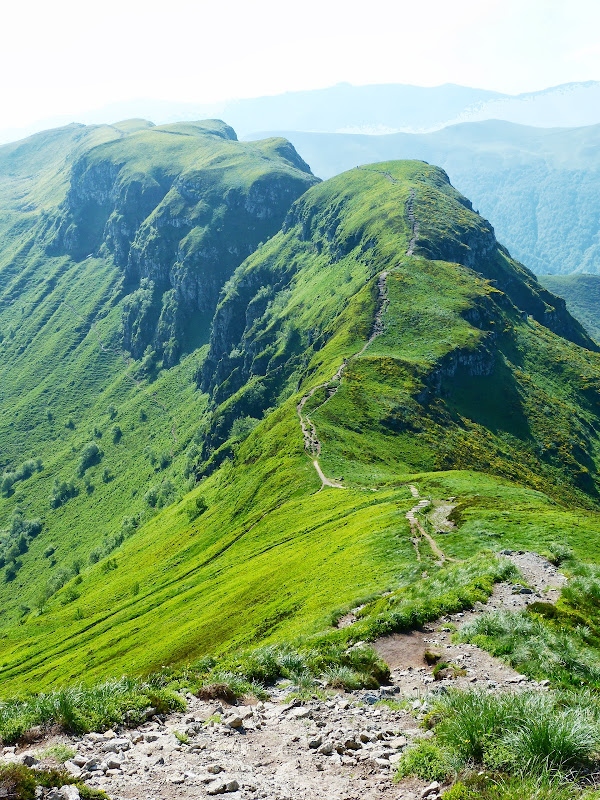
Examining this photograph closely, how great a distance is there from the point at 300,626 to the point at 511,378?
6726 inches

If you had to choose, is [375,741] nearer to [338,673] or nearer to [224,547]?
[338,673]

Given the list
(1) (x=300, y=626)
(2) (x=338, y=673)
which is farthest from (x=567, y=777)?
(1) (x=300, y=626)

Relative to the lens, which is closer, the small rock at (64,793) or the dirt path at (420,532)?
the small rock at (64,793)

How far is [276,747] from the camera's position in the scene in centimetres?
1789

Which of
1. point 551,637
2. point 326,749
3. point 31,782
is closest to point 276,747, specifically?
point 326,749

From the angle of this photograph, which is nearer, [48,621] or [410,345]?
[48,621]

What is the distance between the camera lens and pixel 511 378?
630 feet

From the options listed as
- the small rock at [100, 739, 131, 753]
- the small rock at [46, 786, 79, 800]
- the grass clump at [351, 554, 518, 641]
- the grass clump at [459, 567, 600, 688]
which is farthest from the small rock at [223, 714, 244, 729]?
the grass clump at [459, 567, 600, 688]

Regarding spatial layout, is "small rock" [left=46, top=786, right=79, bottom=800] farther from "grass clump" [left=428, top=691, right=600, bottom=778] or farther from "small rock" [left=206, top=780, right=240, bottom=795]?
"grass clump" [left=428, top=691, right=600, bottom=778]

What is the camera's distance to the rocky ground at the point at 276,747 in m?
15.1

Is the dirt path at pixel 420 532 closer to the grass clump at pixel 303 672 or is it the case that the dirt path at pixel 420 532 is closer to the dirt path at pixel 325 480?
the grass clump at pixel 303 672

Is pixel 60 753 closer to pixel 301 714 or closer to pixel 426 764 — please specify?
pixel 301 714

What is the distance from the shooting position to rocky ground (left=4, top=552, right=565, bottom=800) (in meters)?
15.1

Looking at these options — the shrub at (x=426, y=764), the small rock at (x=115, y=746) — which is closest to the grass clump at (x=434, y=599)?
the shrub at (x=426, y=764)
